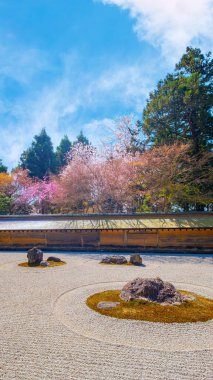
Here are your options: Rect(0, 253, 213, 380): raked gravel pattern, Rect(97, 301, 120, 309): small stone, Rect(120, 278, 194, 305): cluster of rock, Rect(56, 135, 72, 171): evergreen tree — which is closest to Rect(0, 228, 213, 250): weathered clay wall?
Rect(0, 253, 213, 380): raked gravel pattern

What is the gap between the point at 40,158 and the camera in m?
37.3

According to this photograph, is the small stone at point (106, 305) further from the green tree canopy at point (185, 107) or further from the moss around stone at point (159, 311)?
the green tree canopy at point (185, 107)

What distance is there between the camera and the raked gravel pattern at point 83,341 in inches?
165

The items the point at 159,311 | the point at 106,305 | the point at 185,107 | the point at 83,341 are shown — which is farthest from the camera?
the point at 185,107

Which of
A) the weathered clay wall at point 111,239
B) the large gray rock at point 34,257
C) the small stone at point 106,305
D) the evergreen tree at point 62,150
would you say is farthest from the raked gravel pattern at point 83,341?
the evergreen tree at point 62,150

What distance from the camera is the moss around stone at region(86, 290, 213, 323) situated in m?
6.27

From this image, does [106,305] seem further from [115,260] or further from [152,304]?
[115,260]

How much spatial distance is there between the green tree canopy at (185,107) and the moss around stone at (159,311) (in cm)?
1681

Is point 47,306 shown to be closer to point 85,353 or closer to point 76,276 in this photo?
point 85,353

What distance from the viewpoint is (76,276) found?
33.9 ft

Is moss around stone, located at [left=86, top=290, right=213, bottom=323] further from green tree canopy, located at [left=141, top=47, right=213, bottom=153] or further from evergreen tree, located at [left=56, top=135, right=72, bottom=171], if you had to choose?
evergreen tree, located at [left=56, top=135, right=72, bottom=171]

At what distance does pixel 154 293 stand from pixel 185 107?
57.6ft

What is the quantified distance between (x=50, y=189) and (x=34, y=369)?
2561cm

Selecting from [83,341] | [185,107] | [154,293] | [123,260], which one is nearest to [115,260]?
[123,260]
